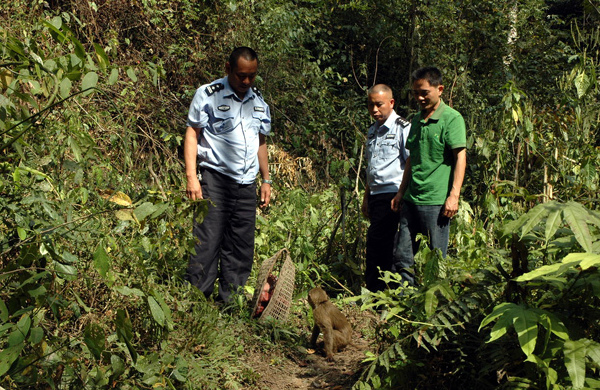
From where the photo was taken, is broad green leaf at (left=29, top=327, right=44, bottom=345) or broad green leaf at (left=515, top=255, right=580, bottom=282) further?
broad green leaf at (left=29, top=327, right=44, bottom=345)

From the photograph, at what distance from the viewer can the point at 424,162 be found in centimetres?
480

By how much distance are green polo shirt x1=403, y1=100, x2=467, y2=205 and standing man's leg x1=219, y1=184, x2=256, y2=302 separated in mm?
1357

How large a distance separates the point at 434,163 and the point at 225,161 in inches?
65.6

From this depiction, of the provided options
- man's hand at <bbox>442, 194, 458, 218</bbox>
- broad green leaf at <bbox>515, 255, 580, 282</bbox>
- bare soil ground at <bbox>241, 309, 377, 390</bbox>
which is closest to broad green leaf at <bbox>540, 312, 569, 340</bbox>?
broad green leaf at <bbox>515, 255, 580, 282</bbox>

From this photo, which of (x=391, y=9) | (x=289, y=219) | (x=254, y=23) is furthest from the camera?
(x=391, y=9)

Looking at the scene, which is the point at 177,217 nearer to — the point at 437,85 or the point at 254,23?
the point at 437,85

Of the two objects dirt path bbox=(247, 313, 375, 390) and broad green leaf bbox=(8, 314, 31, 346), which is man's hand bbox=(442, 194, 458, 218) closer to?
dirt path bbox=(247, 313, 375, 390)

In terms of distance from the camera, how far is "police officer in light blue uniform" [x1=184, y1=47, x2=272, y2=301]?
489cm

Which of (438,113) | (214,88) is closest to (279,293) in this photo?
(214,88)

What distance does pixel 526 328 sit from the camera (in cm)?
238

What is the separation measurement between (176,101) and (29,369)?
624 centimetres

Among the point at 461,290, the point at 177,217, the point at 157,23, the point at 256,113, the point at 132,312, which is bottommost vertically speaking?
the point at 132,312

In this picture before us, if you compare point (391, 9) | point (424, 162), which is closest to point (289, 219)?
point (424, 162)

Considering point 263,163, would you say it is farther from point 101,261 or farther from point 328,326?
point 101,261
